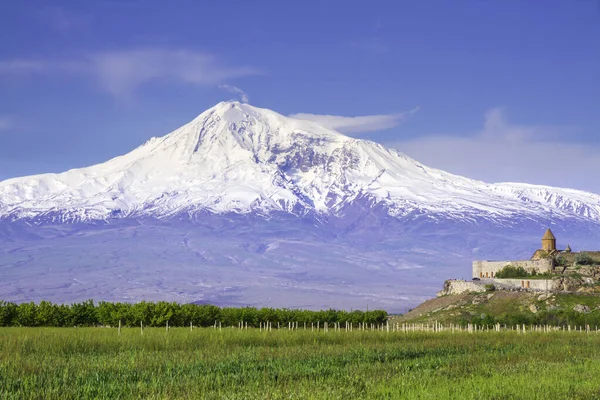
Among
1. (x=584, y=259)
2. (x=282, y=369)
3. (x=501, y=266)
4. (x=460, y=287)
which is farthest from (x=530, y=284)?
(x=282, y=369)

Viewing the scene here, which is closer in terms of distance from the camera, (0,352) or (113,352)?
(0,352)

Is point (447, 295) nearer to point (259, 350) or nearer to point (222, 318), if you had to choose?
point (222, 318)

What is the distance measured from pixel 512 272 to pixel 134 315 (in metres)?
52.1

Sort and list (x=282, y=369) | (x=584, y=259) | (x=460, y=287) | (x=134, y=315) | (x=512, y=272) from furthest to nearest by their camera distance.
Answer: (x=512, y=272) → (x=584, y=259) → (x=460, y=287) → (x=134, y=315) → (x=282, y=369)

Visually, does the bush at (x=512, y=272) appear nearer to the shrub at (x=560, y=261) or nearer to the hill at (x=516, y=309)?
the shrub at (x=560, y=261)

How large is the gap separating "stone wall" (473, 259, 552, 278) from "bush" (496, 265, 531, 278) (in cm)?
74

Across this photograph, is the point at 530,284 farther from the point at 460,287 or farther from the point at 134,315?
the point at 134,315

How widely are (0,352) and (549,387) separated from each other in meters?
21.7

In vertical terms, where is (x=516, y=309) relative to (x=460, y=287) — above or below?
below

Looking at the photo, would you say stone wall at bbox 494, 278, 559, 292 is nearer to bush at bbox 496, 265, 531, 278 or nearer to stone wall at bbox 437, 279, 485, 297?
stone wall at bbox 437, 279, 485, 297

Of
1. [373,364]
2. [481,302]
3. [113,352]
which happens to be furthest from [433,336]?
[481,302]

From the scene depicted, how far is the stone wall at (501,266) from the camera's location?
99.1 metres

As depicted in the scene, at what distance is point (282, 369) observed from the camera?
3052 cm

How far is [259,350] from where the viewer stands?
3806cm
